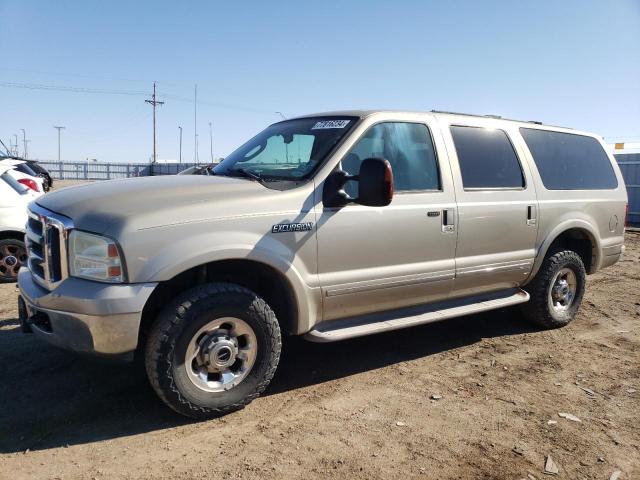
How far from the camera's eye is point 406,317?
164 inches

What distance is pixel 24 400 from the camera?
11.6 feet

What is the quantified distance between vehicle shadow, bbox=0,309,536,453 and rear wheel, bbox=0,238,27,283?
219 cm

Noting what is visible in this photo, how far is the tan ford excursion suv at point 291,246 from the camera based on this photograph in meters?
3.04

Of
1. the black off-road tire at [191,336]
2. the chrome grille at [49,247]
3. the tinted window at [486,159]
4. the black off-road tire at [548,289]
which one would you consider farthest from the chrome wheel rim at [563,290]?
the chrome grille at [49,247]

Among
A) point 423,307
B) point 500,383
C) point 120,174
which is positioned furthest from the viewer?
point 120,174

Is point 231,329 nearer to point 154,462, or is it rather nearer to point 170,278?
point 170,278

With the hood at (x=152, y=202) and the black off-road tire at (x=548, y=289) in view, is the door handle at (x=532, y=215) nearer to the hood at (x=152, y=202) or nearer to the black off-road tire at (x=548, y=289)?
the black off-road tire at (x=548, y=289)

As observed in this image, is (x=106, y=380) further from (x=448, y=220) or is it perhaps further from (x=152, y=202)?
(x=448, y=220)

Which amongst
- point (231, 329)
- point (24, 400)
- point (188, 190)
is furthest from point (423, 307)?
point (24, 400)

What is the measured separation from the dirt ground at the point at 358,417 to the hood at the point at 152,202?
1.25 meters

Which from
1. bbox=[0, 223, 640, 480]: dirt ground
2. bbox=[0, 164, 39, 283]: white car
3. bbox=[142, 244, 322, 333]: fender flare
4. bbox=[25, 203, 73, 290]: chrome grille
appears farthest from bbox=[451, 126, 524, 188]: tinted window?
bbox=[0, 164, 39, 283]: white car

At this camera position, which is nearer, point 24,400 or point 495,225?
point 24,400

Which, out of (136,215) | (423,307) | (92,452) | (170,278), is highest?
(136,215)

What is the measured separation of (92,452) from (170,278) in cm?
104
